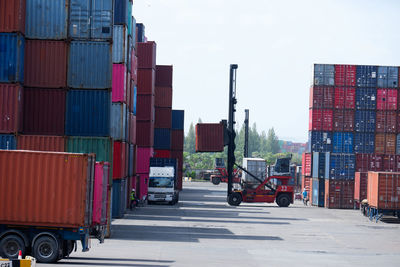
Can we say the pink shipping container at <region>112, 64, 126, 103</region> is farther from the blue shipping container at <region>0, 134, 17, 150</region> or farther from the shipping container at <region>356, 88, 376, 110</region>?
the shipping container at <region>356, 88, 376, 110</region>

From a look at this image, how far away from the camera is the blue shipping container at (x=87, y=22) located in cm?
3334

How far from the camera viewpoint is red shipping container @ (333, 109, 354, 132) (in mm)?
63844

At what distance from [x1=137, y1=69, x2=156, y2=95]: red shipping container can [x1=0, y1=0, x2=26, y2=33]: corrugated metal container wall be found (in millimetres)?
26485

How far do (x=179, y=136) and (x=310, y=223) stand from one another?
39101mm

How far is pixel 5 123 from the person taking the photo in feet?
104

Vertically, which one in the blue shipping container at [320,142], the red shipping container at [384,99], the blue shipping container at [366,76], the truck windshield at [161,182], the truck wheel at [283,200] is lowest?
the truck wheel at [283,200]

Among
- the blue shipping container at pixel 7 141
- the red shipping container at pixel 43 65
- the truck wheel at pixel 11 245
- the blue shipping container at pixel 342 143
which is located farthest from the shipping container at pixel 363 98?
the truck wheel at pixel 11 245

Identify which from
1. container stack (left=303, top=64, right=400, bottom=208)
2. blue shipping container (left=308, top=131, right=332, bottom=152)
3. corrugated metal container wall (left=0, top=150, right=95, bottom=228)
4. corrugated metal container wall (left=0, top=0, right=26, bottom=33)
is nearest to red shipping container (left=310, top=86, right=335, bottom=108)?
container stack (left=303, top=64, right=400, bottom=208)

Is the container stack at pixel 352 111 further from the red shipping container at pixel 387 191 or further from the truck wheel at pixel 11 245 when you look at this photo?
the truck wheel at pixel 11 245

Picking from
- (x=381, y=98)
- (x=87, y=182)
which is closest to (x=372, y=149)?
(x=381, y=98)

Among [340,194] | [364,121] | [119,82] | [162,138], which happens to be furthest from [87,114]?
[162,138]

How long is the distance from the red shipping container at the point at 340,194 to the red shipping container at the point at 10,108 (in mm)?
32785

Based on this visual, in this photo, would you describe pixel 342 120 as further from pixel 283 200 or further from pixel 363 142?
pixel 283 200

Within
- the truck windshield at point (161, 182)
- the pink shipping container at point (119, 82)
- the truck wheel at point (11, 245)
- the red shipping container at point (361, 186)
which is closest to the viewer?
the truck wheel at point (11, 245)
